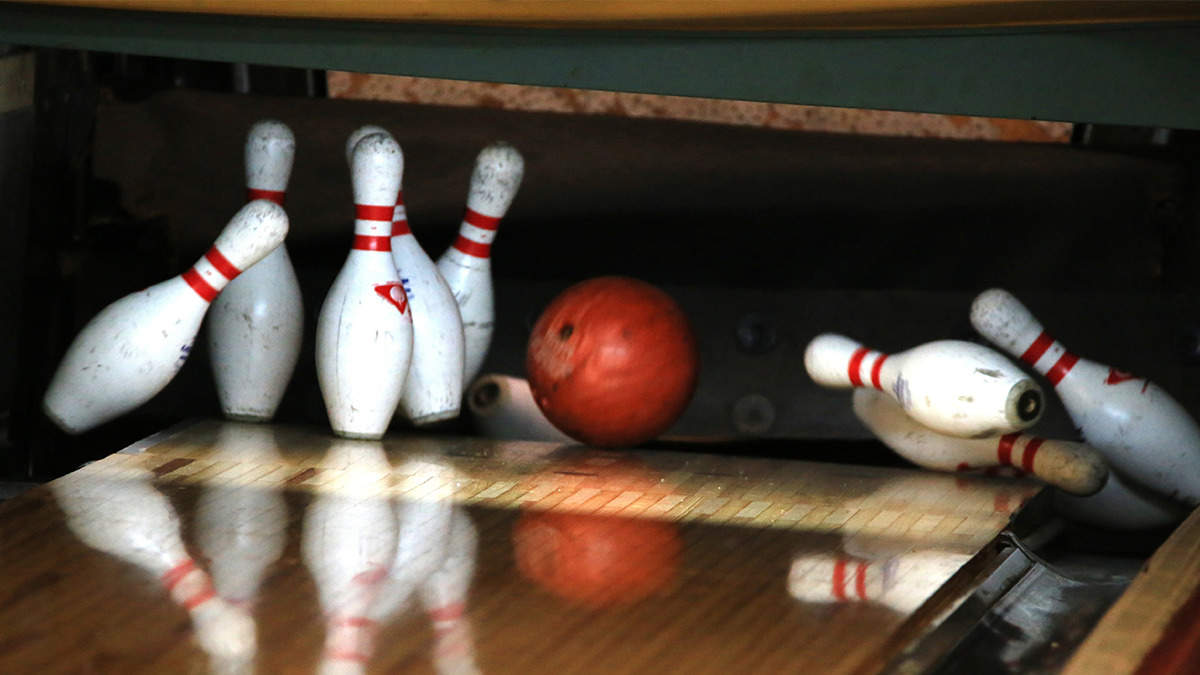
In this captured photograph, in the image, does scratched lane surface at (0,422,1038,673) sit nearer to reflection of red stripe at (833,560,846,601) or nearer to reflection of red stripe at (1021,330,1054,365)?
reflection of red stripe at (833,560,846,601)

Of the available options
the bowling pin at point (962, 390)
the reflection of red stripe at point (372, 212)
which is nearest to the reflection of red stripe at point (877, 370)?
the bowling pin at point (962, 390)

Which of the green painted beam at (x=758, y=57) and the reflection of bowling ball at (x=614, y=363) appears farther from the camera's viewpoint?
the reflection of bowling ball at (x=614, y=363)

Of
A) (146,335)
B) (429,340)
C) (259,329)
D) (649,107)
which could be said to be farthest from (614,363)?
(649,107)

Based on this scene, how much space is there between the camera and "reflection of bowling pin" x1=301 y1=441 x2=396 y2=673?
118cm

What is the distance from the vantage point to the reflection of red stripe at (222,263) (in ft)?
5.92

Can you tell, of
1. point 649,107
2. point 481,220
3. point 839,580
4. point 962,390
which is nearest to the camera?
point 839,580

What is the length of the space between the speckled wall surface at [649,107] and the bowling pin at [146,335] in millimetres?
1279

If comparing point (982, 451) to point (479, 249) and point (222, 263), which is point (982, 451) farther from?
point (222, 263)

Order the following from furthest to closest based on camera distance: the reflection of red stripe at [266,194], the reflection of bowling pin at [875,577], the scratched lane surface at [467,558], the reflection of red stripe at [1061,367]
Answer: the reflection of red stripe at [266,194] → the reflection of red stripe at [1061,367] → the reflection of bowling pin at [875,577] → the scratched lane surface at [467,558]

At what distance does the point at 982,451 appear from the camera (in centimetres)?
181

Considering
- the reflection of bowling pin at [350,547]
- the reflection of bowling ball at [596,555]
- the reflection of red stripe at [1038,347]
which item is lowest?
the reflection of bowling ball at [596,555]

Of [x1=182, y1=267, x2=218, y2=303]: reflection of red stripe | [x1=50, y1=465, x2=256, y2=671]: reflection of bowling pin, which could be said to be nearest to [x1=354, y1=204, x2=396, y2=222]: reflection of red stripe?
[x1=182, y1=267, x2=218, y2=303]: reflection of red stripe

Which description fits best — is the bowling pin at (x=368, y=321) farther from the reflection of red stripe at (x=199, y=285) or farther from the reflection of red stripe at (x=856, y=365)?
the reflection of red stripe at (x=856, y=365)

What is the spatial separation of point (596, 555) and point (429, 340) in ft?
1.92
